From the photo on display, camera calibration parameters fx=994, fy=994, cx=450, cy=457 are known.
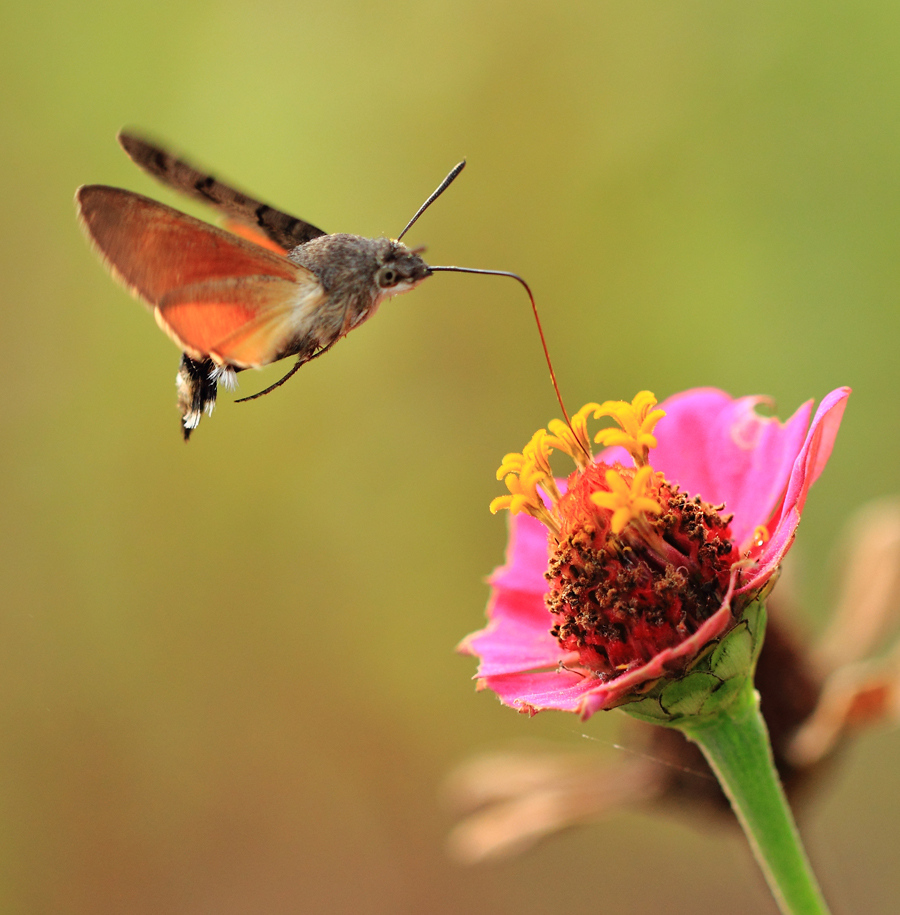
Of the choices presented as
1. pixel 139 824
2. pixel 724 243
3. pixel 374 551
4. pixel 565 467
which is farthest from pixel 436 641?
pixel 724 243

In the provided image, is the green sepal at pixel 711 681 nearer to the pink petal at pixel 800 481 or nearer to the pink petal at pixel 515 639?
the pink petal at pixel 800 481

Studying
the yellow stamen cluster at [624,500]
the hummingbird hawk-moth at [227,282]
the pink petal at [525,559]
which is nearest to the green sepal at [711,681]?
the yellow stamen cluster at [624,500]

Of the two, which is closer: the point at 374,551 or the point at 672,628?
the point at 672,628

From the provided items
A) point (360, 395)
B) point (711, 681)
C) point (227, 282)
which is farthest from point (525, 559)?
point (360, 395)

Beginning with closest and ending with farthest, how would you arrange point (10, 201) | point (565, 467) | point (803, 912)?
point (803, 912)
point (565, 467)
point (10, 201)

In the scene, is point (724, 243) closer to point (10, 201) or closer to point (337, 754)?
point (337, 754)

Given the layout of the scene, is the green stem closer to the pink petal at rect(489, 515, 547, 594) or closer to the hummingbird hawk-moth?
the pink petal at rect(489, 515, 547, 594)
